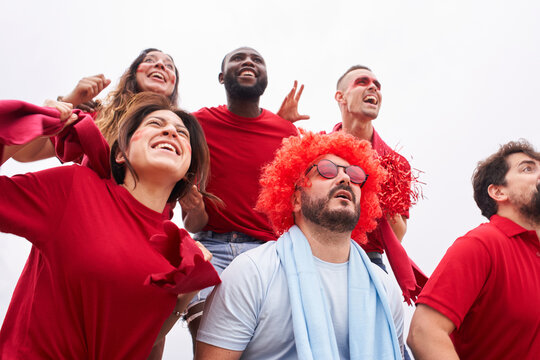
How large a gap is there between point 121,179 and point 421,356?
249cm

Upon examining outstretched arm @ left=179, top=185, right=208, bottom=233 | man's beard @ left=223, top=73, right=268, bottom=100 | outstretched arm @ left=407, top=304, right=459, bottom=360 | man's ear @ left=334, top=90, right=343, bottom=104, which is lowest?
outstretched arm @ left=407, top=304, right=459, bottom=360

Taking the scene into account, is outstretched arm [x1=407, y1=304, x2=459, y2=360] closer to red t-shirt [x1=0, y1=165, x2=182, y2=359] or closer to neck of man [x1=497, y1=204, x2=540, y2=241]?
neck of man [x1=497, y1=204, x2=540, y2=241]

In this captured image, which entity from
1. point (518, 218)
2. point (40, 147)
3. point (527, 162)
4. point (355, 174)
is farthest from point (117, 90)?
point (527, 162)

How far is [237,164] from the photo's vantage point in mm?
4668

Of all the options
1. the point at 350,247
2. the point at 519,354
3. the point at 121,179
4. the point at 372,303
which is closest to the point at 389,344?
the point at 372,303

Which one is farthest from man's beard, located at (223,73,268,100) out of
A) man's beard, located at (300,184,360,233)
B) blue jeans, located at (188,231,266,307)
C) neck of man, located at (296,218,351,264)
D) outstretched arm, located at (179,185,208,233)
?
neck of man, located at (296,218,351,264)

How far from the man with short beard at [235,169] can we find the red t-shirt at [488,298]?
5.04 ft

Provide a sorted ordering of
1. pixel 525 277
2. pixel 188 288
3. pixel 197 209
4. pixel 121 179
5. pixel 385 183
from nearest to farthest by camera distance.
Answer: pixel 188 288
pixel 121 179
pixel 525 277
pixel 197 209
pixel 385 183

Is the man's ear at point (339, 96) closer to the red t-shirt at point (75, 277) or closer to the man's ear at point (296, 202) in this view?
the man's ear at point (296, 202)

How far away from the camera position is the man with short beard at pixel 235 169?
14.4 ft

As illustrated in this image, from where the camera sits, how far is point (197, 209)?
4348 millimetres

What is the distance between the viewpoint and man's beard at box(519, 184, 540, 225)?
4.46 metres

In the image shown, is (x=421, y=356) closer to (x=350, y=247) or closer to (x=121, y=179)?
(x=350, y=247)

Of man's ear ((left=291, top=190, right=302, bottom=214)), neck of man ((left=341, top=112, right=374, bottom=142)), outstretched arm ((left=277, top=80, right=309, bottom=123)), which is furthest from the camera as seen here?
neck of man ((left=341, top=112, right=374, bottom=142))
